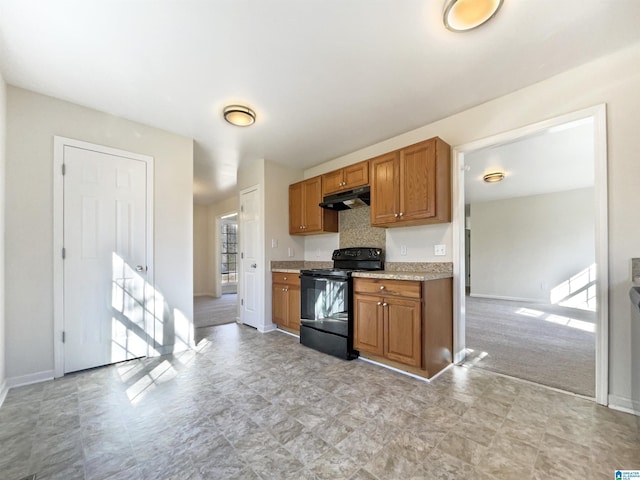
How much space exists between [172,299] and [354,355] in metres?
2.18

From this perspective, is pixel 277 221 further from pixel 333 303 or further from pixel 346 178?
pixel 333 303

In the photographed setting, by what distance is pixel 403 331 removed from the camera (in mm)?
2453

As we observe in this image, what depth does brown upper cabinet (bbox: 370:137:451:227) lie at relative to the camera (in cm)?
262

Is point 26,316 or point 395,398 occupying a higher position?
point 26,316

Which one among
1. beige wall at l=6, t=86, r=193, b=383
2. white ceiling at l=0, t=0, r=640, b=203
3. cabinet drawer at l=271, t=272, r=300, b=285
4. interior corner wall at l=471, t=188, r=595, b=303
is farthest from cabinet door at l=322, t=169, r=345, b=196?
interior corner wall at l=471, t=188, r=595, b=303

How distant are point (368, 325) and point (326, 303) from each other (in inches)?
22.7

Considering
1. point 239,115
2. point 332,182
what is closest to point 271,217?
point 332,182

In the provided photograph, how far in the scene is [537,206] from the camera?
6430mm

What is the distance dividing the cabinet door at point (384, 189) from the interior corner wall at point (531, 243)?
560cm

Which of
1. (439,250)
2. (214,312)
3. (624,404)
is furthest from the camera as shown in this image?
(214,312)

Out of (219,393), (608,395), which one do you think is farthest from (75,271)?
(608,395)

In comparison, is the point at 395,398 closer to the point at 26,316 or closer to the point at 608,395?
the point at 608,395

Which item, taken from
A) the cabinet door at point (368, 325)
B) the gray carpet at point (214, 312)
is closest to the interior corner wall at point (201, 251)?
the gray carpet at point (214, 312)

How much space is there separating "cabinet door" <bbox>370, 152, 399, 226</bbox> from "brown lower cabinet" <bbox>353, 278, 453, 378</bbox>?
0.74 meters
